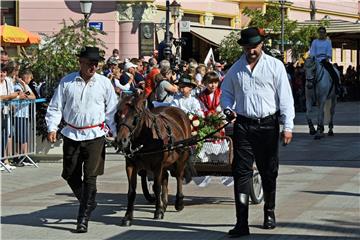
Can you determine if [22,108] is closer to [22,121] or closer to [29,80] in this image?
[22,121]

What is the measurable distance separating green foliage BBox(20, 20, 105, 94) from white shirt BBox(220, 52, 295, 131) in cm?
824

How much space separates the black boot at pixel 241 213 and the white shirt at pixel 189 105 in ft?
8.35

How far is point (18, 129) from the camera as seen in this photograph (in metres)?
16.2

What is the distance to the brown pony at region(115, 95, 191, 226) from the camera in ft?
32.2

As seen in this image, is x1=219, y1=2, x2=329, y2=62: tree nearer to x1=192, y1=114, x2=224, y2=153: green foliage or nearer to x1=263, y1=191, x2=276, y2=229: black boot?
x1=192, y1=114, x2=224, y2=153: green foliage

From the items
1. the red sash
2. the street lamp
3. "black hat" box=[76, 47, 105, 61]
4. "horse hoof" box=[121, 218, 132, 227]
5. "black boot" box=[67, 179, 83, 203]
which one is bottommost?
"horse hoof" box=[121, 218, 132, 227]

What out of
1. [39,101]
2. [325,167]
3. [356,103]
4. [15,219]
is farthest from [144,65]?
[356,103]

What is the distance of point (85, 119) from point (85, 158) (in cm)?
45

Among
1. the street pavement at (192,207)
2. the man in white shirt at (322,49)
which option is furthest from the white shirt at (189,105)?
the man in white shirt at (322,49)

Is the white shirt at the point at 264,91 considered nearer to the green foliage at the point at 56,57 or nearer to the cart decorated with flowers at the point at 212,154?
the cart decorated with flowers at the point at 212,154

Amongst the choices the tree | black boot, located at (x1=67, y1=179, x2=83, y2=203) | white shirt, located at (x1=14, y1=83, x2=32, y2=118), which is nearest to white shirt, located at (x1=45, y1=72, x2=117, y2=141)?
black boot, located at (x1=67, y1=179, x2=83, y2=203)

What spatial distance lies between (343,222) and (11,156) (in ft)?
25.1

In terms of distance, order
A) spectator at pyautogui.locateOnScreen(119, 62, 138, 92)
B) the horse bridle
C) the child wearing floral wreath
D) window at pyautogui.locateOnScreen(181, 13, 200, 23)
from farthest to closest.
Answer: window at pyautogui.locateOnScreen(181, 13, 200, 23) → spectator at pyautogui.locateOnScreen(119, 62, 138, 92) → the child wearing floral wreath → the horse bridle

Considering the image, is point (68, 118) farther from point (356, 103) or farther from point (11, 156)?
point (356, 103)
